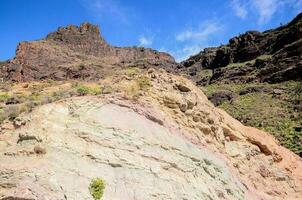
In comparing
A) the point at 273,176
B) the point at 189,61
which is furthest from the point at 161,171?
the point at 189,61

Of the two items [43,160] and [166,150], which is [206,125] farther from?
[43,160]

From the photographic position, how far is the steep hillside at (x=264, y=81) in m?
60.4

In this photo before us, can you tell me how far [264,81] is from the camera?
87938 mm

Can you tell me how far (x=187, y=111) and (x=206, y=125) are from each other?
51.1 inches

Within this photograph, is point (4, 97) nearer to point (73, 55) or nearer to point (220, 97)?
point (220, 97)

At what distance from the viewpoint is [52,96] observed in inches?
715

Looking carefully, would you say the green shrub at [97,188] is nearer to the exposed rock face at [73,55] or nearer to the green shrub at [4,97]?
the green shrub at [4,97]

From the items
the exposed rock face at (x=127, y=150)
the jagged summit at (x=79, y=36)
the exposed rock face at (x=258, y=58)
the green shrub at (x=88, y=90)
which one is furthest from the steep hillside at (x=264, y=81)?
the green shrub at (x=88, y=90)

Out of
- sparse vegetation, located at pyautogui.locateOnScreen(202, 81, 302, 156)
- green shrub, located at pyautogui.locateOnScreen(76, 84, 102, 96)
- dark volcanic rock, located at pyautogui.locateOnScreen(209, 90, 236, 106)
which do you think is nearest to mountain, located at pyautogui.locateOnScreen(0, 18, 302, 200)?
green shrub, located at pyautogui.locateOnScreen(76, 84, 102, 96)

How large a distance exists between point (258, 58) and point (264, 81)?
19151 mm

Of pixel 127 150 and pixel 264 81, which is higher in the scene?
pixel 264 81

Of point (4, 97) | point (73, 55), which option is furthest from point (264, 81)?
point (4, 97)

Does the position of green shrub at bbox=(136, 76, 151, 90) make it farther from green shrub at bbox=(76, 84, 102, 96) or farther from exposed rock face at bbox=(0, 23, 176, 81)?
exposed rock face at bbox=(0, 23, 176, 81)

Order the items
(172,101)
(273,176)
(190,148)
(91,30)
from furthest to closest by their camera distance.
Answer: (91,30) → (273,176) → (172,101) → (190,148)
